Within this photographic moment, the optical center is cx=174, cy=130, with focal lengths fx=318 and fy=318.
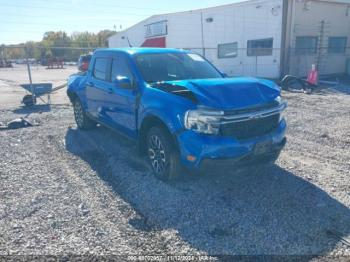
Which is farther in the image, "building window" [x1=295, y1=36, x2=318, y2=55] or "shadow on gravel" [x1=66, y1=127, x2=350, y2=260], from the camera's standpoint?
"building window" [x1=295, y1=36, x2=318, y2=55]

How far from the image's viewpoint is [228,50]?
2083 cm

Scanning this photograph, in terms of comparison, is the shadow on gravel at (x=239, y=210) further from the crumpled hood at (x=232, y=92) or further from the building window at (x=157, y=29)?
the building window at (x=157, y=29)

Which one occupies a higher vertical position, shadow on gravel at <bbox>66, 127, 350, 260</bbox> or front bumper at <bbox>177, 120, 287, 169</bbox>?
front bumper at <bbox>177, 120, 287, 169</bbox>

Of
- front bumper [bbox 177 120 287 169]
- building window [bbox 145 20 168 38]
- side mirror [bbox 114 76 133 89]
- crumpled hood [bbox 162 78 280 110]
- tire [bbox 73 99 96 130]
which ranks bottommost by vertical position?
tire [bbox 73 99 96 130]

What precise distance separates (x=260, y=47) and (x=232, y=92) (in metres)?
16.0

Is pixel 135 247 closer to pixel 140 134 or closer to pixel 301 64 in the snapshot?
pixel 140 134

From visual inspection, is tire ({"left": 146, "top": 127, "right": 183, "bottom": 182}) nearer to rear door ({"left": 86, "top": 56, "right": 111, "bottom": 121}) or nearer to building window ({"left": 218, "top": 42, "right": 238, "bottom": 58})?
rear door ({"left": 86, "top": 56, "right": 111, "bottom": 121})

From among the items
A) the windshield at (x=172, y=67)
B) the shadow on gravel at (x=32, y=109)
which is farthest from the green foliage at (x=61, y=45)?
the windshield at (x=172, y=67)

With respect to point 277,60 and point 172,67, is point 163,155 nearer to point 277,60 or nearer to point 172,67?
point 172,67

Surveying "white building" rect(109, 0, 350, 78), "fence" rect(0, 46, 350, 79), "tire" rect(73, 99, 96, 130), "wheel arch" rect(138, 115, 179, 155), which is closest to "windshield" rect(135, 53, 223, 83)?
"wheel arch" rect(138, 115, 179, 155)

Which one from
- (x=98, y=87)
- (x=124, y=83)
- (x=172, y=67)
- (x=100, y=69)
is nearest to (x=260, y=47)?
(x=100, y=69)

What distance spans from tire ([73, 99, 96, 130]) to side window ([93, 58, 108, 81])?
52.4 inches

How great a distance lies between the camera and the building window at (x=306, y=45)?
1822 centimetres

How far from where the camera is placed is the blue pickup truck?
13.1 ft
